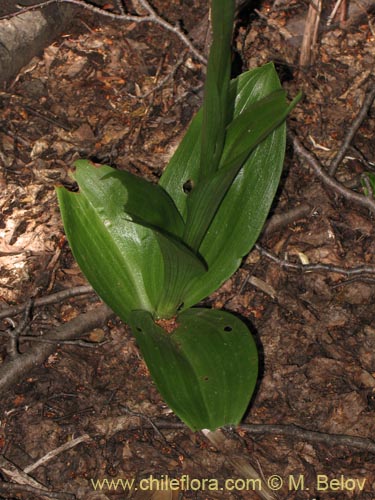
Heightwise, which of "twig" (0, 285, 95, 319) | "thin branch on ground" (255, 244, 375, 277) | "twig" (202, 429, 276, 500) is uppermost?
"thin branch on ground" (255, 244, 375, 277)

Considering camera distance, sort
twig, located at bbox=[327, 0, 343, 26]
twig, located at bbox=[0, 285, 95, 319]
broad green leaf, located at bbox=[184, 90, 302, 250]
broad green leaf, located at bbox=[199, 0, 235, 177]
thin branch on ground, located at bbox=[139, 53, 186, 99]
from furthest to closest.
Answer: twig, located at bbox=[327, 0, 343, 26]
thin branch on ground, located at bbox=[139, 53, 186, 99]
twig, located at bbox=[0, 285, 95, 319]
broad green leaf, located at bbox=[184, 90, 302, 250]
broad green leaf, located at bbox=[199, 0, 235, 177]

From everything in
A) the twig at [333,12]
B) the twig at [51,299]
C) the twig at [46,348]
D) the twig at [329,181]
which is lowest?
the twig at [46,348]

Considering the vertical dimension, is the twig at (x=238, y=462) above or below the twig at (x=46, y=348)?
below

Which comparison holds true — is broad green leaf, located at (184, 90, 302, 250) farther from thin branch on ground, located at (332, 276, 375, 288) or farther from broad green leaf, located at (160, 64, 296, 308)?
thin branch on ground, located at (332, 276, 375, 288)

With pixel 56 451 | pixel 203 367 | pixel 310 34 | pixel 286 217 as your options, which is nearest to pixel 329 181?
pixel 286 217

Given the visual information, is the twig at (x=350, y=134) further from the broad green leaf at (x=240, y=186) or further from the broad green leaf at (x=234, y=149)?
the broad green leaf at (x=234, y=149)

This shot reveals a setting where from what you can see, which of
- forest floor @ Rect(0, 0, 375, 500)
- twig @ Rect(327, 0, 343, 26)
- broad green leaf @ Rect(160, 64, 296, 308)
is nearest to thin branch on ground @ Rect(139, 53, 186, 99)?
forest floor @ Rect(0, 0, 375, 500)

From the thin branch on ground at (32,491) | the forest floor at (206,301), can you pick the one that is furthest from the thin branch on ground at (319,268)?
the thin branch on ground at (32,491)
